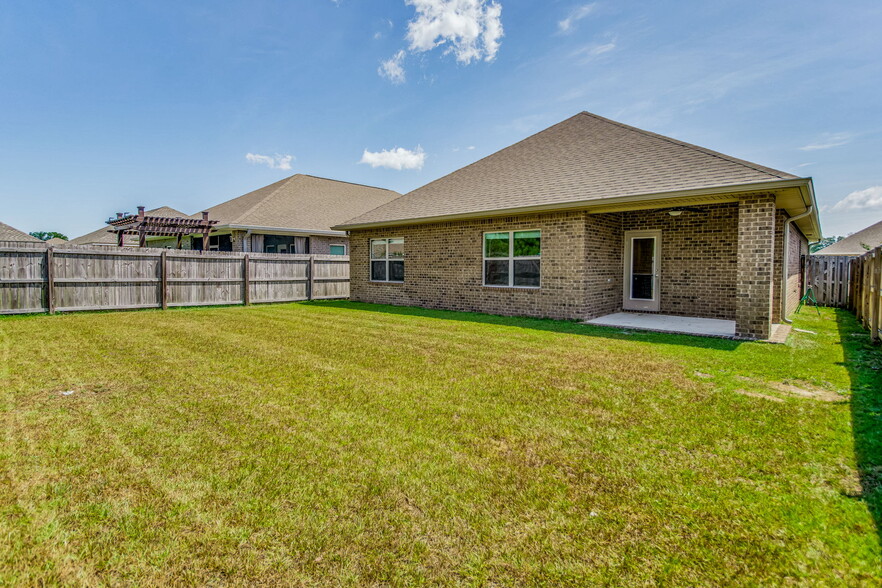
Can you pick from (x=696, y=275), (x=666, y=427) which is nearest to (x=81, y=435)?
(x=666, y=427)

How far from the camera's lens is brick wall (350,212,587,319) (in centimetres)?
1010

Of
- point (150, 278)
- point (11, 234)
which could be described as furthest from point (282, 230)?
point (11, 234)

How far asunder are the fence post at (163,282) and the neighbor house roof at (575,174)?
18.8ft

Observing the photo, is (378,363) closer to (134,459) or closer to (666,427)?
(134,459)

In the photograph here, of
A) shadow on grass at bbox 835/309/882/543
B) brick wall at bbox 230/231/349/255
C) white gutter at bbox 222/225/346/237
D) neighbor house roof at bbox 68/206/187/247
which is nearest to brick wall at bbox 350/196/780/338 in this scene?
shadow on grass at bbox 835/309/882/543

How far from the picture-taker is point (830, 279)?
578 inches

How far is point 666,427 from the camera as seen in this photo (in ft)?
11.9

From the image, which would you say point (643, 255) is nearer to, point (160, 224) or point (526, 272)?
point (526, 272)

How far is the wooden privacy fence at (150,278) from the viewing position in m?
10.9

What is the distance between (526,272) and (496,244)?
3.91ft

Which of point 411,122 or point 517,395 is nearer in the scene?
point 517,395

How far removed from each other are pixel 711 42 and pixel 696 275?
5.43 metres

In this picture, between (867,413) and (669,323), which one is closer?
(867,413)

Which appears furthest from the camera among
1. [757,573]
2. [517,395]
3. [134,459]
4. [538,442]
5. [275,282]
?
[275,282]
